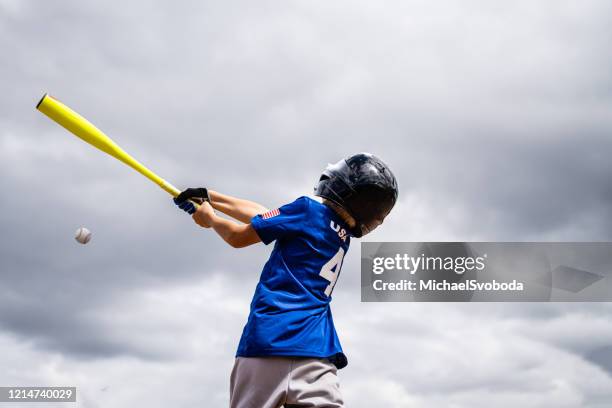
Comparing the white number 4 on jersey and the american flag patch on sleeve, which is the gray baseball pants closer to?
the white number 4 on jersey

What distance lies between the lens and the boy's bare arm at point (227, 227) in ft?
18.1

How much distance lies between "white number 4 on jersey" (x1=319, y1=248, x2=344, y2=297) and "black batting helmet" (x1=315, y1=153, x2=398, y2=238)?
0.29 m

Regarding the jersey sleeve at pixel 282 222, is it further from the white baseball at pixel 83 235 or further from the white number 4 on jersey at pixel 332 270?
the white baseball at pixel 83 235

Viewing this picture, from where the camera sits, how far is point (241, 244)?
5605 millimetres

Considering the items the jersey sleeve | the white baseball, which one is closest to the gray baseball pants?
the jersey sleeve

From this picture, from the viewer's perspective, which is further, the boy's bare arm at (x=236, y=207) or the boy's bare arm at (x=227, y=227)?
the boy's bare arm at (x=236, y=207)

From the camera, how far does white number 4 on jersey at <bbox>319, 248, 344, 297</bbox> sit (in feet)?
18.0

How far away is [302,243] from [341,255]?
47 cm

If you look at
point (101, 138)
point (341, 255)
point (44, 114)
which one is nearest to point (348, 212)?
point (341, 255)

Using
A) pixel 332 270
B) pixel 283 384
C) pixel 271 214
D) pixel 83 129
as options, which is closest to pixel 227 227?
pixel 271 214

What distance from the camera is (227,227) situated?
5.70 metres

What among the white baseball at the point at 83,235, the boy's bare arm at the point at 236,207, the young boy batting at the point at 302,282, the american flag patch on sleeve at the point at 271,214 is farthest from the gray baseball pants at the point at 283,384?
the white baseball at the point at 83,235

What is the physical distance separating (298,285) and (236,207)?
1312 mm

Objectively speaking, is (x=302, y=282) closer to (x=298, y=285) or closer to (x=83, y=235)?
(x=298, y=285)
